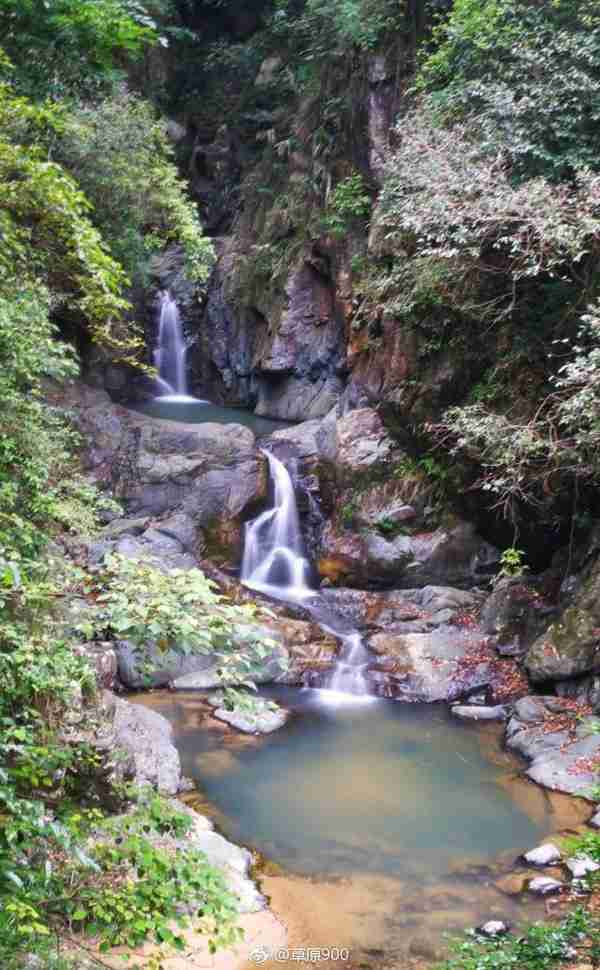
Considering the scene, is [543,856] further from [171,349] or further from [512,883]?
[171,349]

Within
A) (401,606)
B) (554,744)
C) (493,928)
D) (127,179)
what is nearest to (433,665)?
(401,606)

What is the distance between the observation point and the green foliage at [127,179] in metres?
11.9

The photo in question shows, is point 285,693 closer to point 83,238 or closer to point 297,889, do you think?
point 297,889

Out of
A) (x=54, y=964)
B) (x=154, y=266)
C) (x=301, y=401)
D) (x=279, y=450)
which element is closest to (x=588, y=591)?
(x=279, y=450)

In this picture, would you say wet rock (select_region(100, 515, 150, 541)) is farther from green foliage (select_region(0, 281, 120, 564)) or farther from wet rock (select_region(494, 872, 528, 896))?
wet rock (select_region(494, 872, 528, 896))

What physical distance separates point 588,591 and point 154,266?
1603 centimetres

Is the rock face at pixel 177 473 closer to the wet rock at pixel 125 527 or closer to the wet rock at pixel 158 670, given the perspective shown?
the wet rock at pixel 125 527

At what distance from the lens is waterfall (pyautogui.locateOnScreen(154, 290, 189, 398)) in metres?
20.5

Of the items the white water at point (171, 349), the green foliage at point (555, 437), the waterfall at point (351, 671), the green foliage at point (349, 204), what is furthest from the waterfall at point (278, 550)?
the white water at point (171, 349)

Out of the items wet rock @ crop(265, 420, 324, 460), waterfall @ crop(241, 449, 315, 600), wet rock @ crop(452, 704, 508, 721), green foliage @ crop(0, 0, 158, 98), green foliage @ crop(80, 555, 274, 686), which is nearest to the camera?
green foliage @ crop(80, 555, 274, 686)

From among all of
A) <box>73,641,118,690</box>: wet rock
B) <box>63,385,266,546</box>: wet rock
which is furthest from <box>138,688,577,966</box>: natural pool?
<box>63,385,266,546</box>: wet rock

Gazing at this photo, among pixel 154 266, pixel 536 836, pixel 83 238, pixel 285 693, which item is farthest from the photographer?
pixel 154 266

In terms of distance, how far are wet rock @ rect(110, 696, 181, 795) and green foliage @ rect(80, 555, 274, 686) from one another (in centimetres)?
404

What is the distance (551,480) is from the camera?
10.1 m
